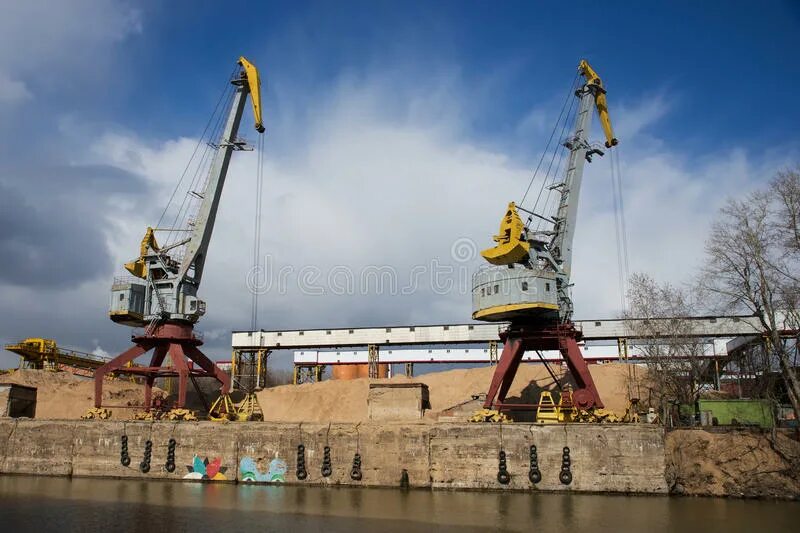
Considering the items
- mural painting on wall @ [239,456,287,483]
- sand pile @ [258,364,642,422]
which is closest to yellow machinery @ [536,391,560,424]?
sand pile @ [258,364,642,422]

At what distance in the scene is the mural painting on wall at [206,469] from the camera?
96.2 feet

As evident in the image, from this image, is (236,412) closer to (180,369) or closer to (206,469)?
(180,369)

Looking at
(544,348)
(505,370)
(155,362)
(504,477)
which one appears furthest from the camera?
(155,362)

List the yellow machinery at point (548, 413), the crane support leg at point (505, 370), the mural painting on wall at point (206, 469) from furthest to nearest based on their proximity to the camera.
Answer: the crane support leg at point (505, 370)
the mural painting on wall at point (206, 469)
the yellow machinery at point (548, 413)

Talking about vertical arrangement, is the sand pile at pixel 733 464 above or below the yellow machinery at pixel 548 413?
below

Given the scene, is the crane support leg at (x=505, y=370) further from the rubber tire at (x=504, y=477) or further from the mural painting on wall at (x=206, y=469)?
the mural painting on wall at (x=206, y=469)

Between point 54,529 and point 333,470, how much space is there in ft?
41.7

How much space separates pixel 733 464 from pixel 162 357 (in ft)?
→ 108

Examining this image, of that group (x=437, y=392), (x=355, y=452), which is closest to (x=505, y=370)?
(x=355, y=452)

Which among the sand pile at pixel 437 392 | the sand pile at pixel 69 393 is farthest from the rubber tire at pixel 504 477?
the sand pile at pixel 69 393

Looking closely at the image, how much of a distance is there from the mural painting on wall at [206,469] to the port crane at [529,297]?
13.8 m

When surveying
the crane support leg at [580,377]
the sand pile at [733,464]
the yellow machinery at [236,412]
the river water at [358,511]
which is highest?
the crane support leg at [580,377]

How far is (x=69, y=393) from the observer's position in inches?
1827

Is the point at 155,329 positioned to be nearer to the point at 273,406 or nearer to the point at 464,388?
the point at 273,406
